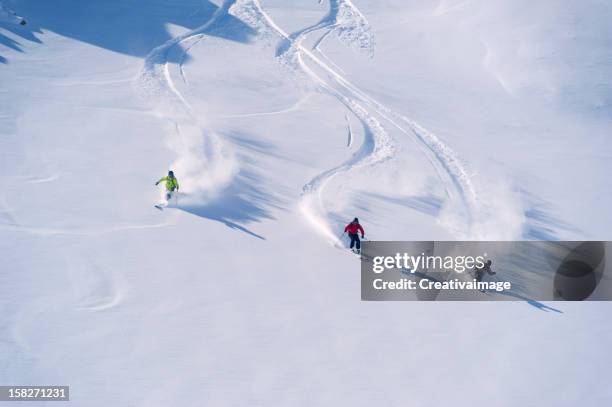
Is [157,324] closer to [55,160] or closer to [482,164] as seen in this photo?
[55,160]

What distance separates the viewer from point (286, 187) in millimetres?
15789

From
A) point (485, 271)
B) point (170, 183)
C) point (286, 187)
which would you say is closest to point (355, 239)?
point (485, 271)

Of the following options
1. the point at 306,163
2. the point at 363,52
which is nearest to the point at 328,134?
the point at 306,163

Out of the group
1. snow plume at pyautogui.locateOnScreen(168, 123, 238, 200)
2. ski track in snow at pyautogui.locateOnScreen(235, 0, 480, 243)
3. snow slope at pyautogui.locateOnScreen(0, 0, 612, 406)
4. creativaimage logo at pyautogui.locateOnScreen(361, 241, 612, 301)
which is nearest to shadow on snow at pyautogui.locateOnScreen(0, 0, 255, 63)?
snow slope at pyautogui.locateOnScreen(0, 0, 612, 406)

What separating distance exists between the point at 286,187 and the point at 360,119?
4.80 metres

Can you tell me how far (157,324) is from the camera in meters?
11.3

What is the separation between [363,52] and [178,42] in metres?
7.25

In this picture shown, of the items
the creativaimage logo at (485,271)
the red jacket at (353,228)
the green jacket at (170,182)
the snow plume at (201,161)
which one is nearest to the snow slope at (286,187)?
the snow plume at (201,161)

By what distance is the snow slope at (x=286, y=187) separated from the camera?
35.3 ft

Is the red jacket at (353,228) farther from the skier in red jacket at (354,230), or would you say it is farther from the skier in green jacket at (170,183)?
the skier in green jacket at (170,183)

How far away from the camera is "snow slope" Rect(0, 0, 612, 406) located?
10.8 m

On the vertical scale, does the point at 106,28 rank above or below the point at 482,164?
above

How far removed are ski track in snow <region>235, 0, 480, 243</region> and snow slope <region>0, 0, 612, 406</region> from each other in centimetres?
9

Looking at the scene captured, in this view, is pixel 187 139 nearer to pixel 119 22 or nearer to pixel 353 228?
pixel 353 228
